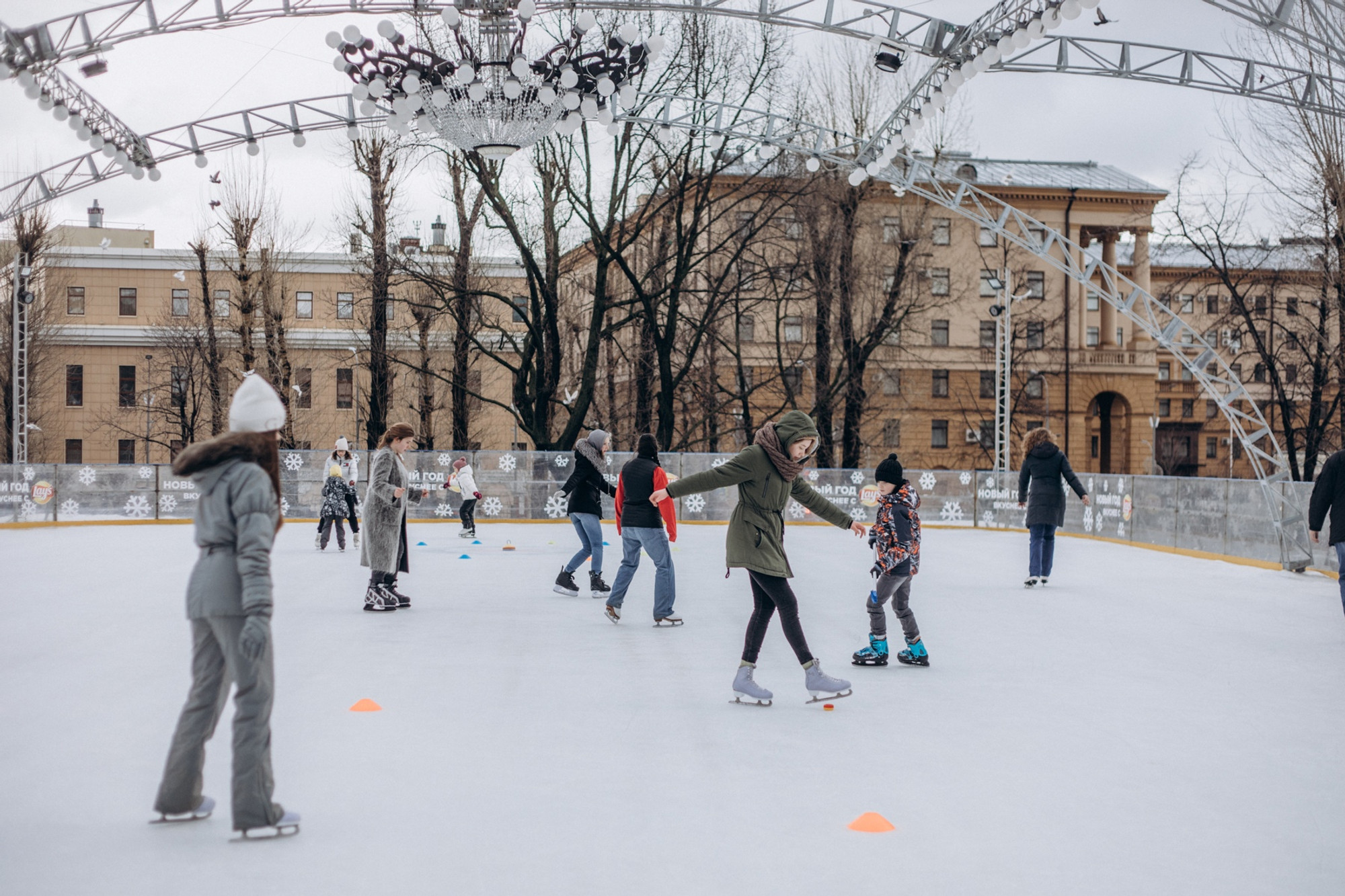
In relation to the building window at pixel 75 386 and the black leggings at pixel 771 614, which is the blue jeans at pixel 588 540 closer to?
the black leggings at pixel 771 614

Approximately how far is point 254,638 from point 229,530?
393mm

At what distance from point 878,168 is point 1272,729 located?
45.9 feet

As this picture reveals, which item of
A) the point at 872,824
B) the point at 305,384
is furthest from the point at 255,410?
the point at 305,384

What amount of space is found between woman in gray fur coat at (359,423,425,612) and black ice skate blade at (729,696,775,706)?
459 cm

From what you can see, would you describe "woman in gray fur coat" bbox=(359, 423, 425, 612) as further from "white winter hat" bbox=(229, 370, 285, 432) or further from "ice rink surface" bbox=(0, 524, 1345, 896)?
"white winter hat" bbox=(229, 370, 285, 432)

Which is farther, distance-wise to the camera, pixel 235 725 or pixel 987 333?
pixel 987 333

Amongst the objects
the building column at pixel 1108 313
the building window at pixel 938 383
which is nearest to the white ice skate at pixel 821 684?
the building window at pixel 938 383

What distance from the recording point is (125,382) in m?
54.1

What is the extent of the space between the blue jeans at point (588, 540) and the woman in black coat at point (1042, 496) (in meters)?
4.66

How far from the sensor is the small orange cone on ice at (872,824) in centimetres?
453

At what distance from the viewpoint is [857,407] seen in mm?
34688

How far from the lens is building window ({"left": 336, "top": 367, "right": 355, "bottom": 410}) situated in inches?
2110

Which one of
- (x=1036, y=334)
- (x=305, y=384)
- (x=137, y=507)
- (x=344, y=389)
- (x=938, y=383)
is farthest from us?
(x=938, y=383)

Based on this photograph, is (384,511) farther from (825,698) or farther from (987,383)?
(987,383)
